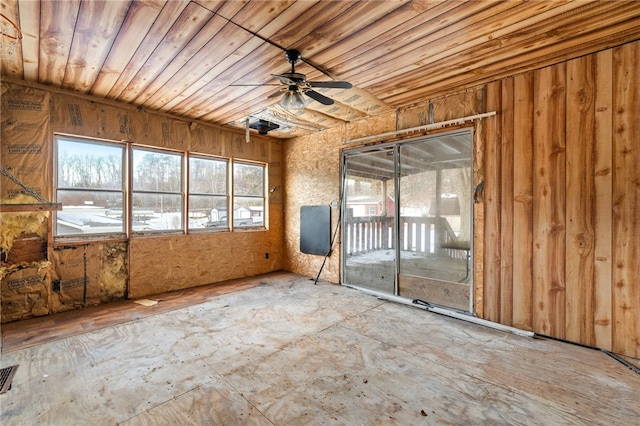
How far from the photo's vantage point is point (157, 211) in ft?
14.9

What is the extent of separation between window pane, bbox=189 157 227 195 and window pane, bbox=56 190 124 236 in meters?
1.11

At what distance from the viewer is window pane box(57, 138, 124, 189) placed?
3.71m

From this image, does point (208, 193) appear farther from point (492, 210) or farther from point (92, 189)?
point (492, 210)

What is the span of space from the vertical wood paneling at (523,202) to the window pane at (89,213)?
17.4 feet

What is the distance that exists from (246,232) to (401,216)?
3009 millimetres

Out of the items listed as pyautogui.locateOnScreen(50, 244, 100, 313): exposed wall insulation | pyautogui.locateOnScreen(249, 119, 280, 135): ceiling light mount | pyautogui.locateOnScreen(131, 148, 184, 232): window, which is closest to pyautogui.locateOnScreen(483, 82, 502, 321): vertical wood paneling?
pyautogui.locateOnScreen(249, 119, 280, 135): ceiling light mount

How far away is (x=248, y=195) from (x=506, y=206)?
4.37m

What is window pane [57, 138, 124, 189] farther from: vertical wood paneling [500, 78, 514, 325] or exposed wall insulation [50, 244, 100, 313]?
vertical wood paneling [500, 78, 514, 325]

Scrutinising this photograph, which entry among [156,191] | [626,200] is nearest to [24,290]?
[156,191]

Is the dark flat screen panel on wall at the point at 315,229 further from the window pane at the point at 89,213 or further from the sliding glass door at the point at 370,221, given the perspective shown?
the window pane at the point at 89,213

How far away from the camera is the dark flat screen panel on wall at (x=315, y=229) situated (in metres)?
5.22

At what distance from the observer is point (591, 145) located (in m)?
2.71

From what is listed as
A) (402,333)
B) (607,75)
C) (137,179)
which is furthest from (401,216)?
(137,179)

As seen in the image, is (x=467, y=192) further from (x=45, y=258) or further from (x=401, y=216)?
(x=45, y=258)
